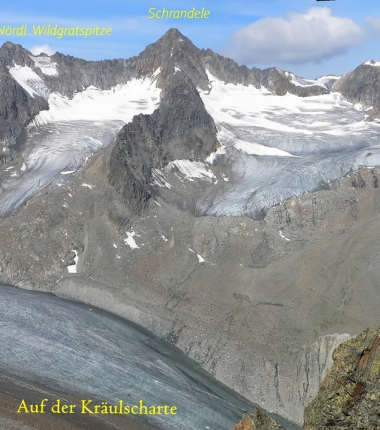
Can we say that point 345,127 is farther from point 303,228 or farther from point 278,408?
point 278,408

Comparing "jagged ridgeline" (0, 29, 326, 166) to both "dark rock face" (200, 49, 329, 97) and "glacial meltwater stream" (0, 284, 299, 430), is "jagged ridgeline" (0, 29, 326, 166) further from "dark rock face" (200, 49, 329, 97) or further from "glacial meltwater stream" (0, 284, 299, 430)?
"glacial meltwater stream" (0, 284, 299, 430)

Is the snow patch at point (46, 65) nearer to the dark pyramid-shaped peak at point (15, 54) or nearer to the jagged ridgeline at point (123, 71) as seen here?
the jagged ridgeline at point (123, 71)

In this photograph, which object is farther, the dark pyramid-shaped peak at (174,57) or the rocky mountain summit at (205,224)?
the dark pyramid-shaped peak at (174,57)

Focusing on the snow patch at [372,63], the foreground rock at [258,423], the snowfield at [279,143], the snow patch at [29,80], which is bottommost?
the foreground rock at [258,423]

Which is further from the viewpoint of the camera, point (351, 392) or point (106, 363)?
point (106, 363)

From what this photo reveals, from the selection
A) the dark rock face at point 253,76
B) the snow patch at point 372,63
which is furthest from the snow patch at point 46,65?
the snow patch at point 372,63

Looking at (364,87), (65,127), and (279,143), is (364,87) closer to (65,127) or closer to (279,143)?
(279,143)

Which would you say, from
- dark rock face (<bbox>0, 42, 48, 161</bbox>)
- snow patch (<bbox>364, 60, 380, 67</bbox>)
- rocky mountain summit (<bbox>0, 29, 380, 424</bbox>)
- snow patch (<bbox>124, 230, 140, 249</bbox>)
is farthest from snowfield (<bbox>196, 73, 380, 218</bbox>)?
dark rock face (<bbox>0, 42, 48, 161</bbox>)

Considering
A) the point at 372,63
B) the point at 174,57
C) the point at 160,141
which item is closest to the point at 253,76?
the point at 174,57
